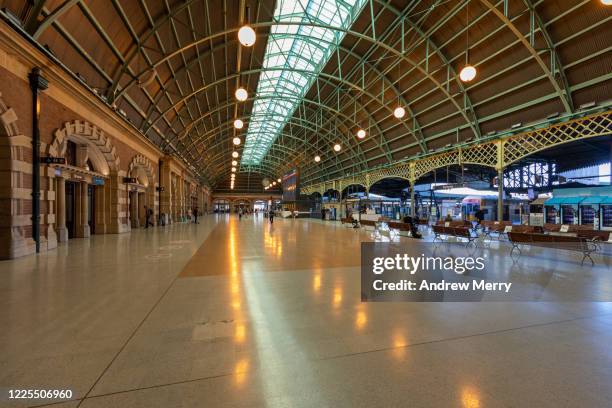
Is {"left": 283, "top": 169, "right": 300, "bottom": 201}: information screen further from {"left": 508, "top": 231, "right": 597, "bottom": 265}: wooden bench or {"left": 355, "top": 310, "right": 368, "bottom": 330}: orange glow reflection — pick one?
{"left": 355, "top": 310, "right": 368, "bottom": 330}: orange glow reflection

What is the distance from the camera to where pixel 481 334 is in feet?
10.9

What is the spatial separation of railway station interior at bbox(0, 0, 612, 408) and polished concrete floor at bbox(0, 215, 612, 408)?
3cm

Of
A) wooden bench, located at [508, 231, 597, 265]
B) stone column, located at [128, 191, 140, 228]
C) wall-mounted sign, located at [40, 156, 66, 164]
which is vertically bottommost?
wooden bench, located at [508, 231, 597, 265]

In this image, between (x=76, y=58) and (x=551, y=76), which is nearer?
(x=76, y=58)

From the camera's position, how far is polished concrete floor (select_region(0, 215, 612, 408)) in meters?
2.22

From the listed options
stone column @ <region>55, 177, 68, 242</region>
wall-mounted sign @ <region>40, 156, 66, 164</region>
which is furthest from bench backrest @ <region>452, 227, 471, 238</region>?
stone column @ <region>55, 177, 68, 242</region>

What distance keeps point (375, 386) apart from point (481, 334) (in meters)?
1.80

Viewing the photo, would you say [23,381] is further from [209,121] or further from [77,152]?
[209,121]

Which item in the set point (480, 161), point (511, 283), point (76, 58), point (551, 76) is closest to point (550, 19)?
point (551, 76)

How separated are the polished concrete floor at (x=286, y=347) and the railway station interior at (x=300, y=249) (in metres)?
0.03

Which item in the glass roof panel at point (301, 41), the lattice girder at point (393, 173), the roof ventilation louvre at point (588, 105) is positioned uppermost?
the glass roof panel at point (301, 41)

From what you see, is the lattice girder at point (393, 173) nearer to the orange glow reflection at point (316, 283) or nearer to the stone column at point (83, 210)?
the orange glow reflection at point (316, 283)

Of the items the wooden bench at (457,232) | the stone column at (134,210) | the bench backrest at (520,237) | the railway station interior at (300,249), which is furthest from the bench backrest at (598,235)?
the stone column at (134,210)

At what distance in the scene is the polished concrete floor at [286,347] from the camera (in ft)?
7.28
